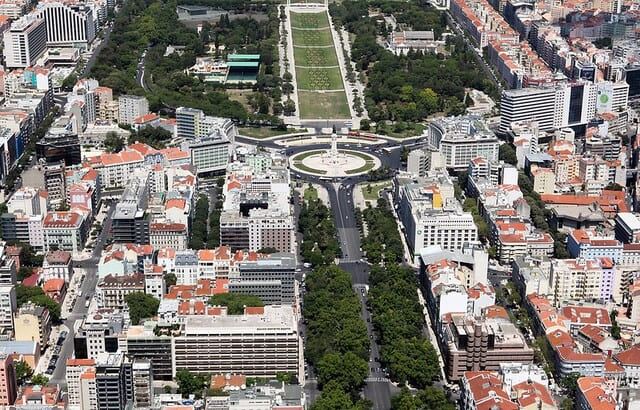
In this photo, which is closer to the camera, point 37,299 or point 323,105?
point 37,299

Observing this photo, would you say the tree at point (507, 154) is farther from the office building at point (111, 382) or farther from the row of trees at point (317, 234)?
the office building at point (111, 382)

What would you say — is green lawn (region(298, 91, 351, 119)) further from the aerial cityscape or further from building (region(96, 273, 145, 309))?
building (region(96, 273, 145, 309))

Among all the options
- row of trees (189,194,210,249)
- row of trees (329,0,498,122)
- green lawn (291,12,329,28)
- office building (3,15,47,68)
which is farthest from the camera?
green lawn (291,12,329,28)

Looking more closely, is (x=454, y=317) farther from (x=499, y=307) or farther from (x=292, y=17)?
(x=292, y=17)

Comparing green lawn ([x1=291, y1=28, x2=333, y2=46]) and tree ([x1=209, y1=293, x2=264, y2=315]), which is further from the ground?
tree ([x1=209, y1=293, x2=264, y2=315])

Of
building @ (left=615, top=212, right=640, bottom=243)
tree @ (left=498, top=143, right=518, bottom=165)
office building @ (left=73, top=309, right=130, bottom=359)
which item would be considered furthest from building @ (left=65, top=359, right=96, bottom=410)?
tree @ (left=498, top=143, right=518, bottom=165)

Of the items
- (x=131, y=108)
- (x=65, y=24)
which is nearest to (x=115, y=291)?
(x=131, y=108)

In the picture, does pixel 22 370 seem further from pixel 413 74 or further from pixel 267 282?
pixel 413 74
